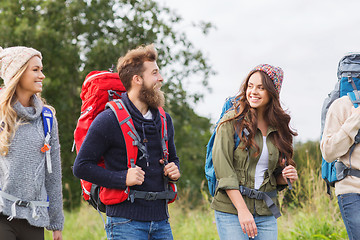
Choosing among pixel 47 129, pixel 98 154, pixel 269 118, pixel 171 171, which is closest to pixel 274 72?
pixel 269 118

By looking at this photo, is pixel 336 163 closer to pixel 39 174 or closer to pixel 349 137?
pixel 349 137

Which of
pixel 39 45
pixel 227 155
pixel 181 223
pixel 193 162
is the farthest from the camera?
pixel 193 162

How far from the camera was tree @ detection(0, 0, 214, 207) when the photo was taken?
516 inches

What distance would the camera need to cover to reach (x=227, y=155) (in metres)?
3.54

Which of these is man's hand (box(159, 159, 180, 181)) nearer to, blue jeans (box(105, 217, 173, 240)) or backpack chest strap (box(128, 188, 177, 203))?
backpack chest strap (box(128, 188, 177, 203))

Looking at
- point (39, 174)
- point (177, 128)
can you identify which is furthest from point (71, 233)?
point (39, 174)

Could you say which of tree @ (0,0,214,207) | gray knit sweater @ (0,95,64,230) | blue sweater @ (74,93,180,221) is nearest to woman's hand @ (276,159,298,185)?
blue sweater @ (74,93,180,221)

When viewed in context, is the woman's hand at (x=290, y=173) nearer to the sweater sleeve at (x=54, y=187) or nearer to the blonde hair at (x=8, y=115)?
the sweater sleeve at (x=54, y=187)

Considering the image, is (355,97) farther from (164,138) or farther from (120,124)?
(120,124)

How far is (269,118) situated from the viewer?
3.76 m

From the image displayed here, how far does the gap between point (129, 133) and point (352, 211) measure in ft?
5.73

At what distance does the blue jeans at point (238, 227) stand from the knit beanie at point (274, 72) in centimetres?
99

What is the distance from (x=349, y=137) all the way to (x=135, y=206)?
64.9 inches

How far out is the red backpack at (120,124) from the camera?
10.9ft
